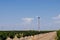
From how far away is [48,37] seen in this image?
3716cm

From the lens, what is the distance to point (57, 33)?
37.2 m

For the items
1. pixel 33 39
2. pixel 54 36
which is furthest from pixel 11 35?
pixel 54 36

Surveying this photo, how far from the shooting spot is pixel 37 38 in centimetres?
3809

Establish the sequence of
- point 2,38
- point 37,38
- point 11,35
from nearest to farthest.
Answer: point 37,38 < point 2,38 < point 11,35

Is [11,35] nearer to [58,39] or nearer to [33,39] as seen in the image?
[33,39]

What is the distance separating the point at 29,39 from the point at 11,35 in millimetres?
12047

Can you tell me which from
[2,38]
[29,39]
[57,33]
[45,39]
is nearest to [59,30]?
[57,33]

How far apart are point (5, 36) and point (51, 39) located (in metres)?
13.3

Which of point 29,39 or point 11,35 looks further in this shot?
point 11,35

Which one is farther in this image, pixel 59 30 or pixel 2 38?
pixel 2 38

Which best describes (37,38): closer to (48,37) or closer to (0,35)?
(48,37)

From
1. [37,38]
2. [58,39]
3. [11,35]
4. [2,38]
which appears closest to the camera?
[58,39]

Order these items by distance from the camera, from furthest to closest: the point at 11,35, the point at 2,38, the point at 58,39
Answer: the point at 11,35 < the point at 2,38 < the point at 58,39

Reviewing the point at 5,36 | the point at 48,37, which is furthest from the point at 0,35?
the point at 48,37
